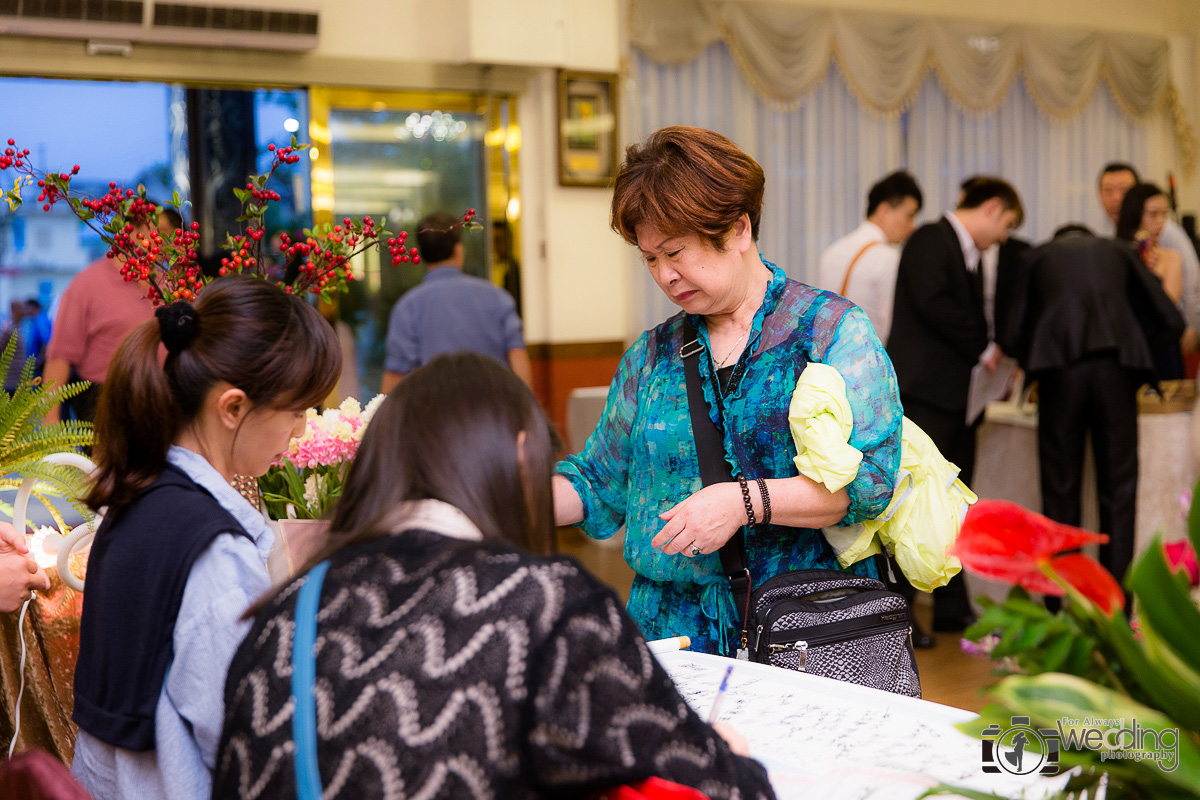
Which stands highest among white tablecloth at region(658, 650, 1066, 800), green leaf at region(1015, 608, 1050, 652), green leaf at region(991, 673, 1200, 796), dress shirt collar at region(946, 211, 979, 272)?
dress shirt collar at region(946, 211, 979, 272)

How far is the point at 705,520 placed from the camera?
4.83 feet

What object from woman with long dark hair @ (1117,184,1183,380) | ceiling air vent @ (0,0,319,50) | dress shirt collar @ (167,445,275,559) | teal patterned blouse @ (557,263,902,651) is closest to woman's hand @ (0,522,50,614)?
dress shirt collar @ (167,445,275,559)

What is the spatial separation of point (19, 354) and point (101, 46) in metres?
1.56

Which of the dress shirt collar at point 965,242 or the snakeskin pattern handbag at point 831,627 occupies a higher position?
the dress shirt collar at point 965,242

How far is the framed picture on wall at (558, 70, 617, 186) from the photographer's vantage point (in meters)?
5.68

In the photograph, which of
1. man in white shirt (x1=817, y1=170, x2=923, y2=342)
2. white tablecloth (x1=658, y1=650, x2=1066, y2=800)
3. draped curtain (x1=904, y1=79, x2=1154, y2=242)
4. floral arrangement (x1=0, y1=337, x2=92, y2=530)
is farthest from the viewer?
draped curtain (x1=904, y1=79, x2=1154, y2=242)

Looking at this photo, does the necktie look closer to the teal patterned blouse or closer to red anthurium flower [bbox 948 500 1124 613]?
the teal patterned blouse

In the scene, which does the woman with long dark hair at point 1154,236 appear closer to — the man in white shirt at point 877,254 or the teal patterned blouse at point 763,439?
the man in white shirt at point 877,254

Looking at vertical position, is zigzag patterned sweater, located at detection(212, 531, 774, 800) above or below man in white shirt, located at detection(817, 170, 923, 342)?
below

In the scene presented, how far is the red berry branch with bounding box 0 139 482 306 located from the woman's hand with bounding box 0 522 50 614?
45cm

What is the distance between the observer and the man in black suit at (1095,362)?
3797 mm

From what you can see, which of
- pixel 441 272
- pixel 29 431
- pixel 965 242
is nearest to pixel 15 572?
pixel 29 431

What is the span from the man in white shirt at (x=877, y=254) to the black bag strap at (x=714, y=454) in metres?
2.86

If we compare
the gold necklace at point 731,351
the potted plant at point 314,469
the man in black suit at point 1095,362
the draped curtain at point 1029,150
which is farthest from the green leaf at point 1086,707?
the draped curtain at point 1029,150
